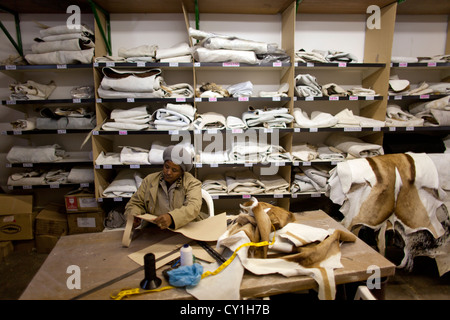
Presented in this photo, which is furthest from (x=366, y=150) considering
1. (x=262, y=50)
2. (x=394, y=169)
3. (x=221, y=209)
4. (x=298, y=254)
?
(x=298, y=254)

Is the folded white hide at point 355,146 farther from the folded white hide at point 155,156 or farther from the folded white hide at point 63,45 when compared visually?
the folded white hide at point 63,45

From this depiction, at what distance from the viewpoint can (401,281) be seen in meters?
2.33

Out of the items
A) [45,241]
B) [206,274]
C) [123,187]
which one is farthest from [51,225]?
[206,274]

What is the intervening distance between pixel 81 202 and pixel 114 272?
1981 millimetres

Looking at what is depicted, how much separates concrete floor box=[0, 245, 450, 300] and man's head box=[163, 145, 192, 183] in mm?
1290

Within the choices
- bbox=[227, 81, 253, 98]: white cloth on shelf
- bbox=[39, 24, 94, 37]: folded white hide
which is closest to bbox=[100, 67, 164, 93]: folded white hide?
bbox=[39, 24, 94, 37]: folded white hide

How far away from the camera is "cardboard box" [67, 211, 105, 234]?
296 centimetres

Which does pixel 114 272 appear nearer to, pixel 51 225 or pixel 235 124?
pixel 235 124

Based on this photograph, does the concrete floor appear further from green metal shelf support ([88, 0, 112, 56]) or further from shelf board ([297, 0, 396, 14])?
shelf board ([297, 0, 396, 14])

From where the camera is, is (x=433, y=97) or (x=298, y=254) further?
(x=433, y=97)

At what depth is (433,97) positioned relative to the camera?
10.1 feet
